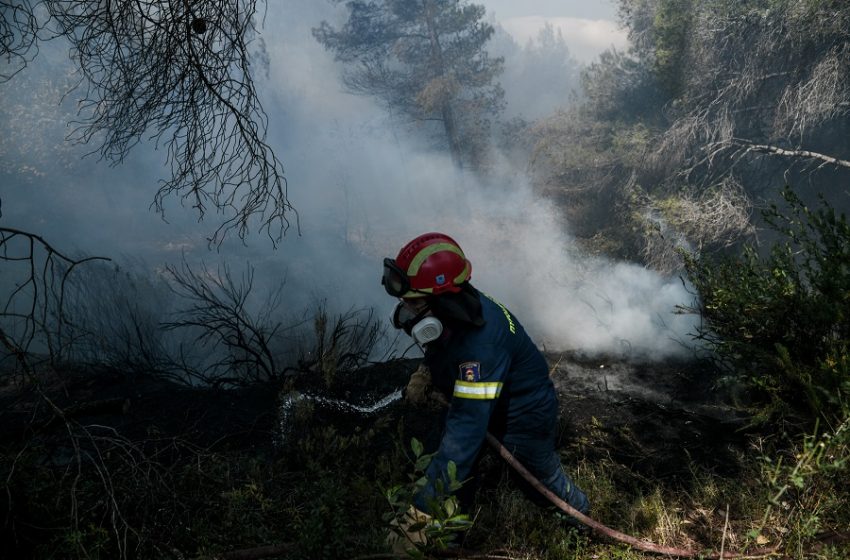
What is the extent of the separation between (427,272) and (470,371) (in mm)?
530

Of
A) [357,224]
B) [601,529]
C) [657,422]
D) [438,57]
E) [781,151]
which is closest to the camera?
[601,529]

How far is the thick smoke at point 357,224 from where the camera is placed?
1248 cm

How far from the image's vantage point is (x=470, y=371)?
2.54 meters

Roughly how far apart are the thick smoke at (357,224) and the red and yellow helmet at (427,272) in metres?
7.09

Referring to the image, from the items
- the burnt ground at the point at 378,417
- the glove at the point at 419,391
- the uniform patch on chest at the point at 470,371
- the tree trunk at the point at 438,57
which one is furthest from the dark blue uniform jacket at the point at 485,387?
the tree trunk at the point at 438,57

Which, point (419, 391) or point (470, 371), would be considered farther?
point (419, 391)

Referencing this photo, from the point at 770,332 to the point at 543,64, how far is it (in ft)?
210

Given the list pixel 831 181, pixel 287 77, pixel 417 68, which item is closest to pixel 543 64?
pixel 287 77

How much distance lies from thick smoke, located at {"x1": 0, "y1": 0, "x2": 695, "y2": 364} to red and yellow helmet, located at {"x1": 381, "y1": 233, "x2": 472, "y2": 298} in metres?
7.09

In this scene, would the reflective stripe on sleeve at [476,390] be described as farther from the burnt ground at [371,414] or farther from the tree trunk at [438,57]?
the tree trunk at [438,57]

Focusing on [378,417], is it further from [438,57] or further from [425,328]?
[438,57]

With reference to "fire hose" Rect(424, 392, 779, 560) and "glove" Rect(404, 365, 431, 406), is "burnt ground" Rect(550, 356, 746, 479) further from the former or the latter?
"glove" Rect(404, 365, 431, 406)

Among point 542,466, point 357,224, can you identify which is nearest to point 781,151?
point 542,466

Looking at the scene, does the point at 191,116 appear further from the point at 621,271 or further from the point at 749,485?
the point at 621,271
